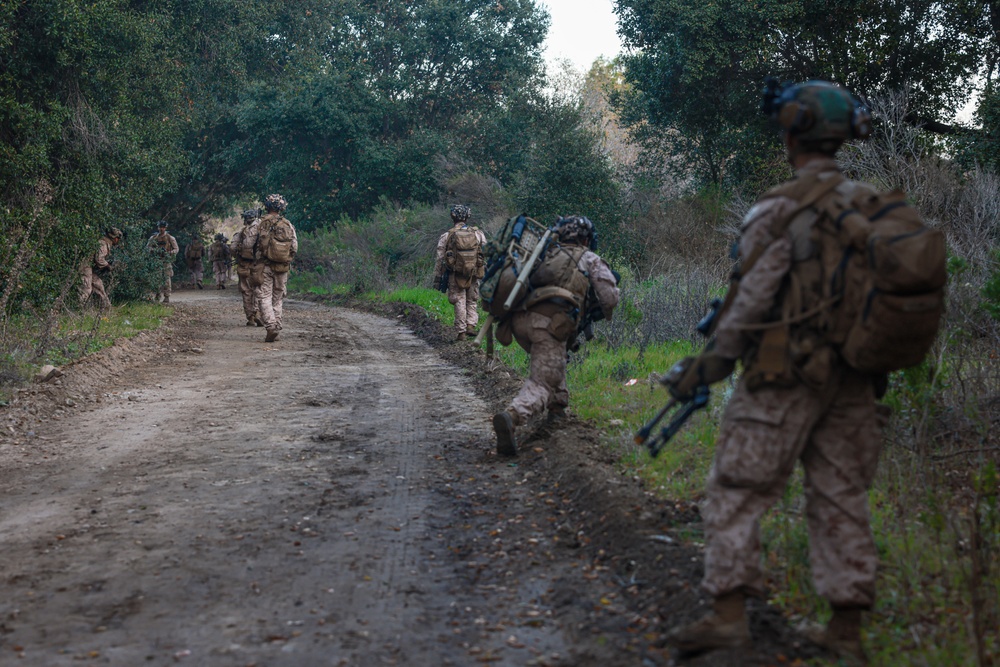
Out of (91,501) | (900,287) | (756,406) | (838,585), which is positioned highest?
(900,287)

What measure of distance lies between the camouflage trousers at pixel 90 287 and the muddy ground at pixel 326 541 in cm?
797

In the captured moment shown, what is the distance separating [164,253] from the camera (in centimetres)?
2350

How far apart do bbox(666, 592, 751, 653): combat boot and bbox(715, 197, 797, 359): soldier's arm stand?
97 cm

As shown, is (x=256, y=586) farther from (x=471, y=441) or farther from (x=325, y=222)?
(x=325, y=222)

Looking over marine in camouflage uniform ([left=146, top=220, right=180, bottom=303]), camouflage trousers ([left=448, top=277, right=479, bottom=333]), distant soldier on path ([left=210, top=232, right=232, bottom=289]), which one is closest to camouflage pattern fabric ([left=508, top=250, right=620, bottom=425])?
camouflage trousers ([left=448, top=277, right=479, bottom=333])

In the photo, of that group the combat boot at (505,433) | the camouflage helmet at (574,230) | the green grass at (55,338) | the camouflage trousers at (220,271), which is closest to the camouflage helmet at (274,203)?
the green grass at (55,338)

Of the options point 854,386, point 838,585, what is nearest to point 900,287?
point 854,386

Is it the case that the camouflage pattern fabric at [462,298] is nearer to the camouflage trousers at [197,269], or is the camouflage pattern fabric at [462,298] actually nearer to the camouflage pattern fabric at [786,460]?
the camouflage pattern fabric at [786,460]

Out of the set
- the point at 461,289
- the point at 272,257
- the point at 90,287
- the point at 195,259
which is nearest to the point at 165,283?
the point at 90,287

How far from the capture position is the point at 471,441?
26.4ft

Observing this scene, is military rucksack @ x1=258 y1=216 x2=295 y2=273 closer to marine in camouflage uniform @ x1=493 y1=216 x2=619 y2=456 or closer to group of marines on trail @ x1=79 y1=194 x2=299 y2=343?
group of marines on trail @ x1=79 y1=194 x2=299 y2=343

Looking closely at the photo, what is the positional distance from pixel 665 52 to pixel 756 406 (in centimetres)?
1861

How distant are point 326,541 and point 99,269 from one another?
15.0 m

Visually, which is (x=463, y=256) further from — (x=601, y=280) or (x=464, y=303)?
(x=601, y=280)
